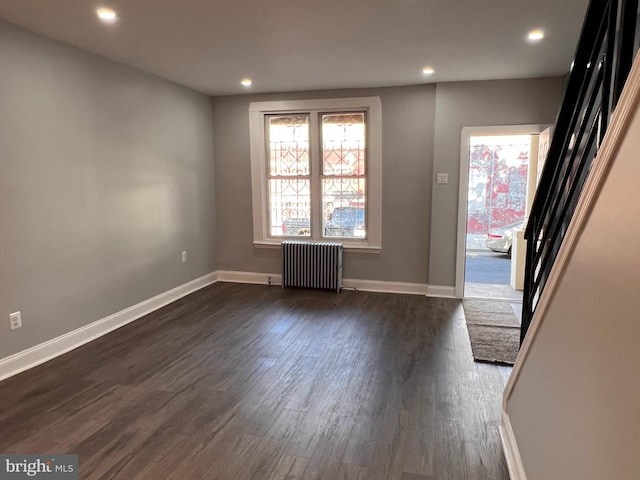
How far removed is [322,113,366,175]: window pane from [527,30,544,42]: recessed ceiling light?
84.6 inches

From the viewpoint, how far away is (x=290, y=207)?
5480 mm

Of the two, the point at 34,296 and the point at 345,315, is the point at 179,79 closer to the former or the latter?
the point at 34,296

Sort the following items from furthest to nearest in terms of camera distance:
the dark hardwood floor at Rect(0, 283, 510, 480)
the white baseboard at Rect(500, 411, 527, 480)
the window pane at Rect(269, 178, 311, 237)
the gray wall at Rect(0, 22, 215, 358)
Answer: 1. the window pane at Rect(269, 178, 311, 237)
2. the gray wall at Rect(0, 22, 215, 358)
3. the dark hardwood floor at Rect(0, 283, 510, 480)
4. the white baseboard at Rect(500, 411, 527, 480)

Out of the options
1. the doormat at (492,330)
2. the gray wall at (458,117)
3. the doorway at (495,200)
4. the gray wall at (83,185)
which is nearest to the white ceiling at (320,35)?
the gray wall at (458,117)

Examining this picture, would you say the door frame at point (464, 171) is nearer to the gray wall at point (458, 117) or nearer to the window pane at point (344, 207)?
the gray wall at point (458, 117)

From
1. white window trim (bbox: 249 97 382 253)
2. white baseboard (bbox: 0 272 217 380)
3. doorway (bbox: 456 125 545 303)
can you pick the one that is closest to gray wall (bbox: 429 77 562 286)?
white window trim (bbox: 249 97 382 253)

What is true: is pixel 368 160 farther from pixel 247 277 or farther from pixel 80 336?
pixel 80 336

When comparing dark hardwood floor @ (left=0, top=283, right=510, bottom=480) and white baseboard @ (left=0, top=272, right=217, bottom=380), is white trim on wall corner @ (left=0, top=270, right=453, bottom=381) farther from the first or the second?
dark hardwood floor @ (left=0, top=283, right=510, bottom=480)

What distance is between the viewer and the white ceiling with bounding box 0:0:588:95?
2621mm

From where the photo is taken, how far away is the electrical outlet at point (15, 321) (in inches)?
116

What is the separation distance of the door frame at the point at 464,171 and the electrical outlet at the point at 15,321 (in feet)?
13.8

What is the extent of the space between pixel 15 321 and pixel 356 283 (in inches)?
139

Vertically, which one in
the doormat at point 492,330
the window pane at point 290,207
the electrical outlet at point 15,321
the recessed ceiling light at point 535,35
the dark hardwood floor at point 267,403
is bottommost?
the dark hardwood floor at point 267,403

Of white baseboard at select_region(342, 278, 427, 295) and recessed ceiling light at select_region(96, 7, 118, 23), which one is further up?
recessed ceiling light at select_region(96, 7, 118, 23)
